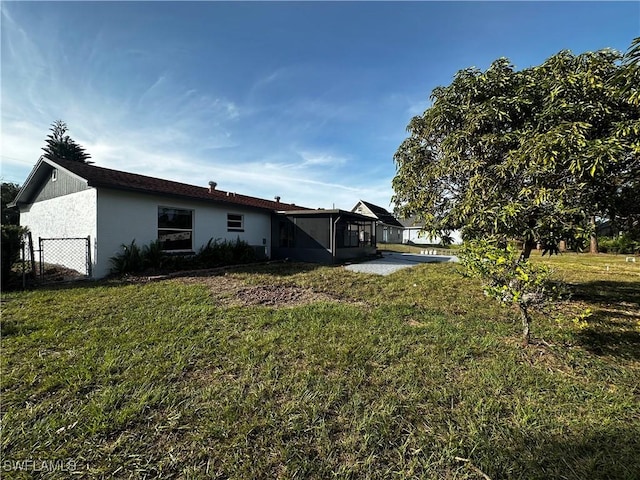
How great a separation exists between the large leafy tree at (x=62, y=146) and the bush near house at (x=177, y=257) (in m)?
26.3

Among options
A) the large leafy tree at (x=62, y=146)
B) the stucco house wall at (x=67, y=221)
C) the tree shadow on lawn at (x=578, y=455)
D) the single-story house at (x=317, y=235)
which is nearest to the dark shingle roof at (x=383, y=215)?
the single-story house at (x=317, y=235)

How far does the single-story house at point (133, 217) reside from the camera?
806 cm

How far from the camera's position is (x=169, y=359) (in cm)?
310

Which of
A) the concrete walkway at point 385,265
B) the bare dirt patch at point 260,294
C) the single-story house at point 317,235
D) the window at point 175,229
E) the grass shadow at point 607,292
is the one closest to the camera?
the bare dirt patch at point 260,294

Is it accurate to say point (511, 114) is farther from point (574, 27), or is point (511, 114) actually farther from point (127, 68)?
point (127, 68)

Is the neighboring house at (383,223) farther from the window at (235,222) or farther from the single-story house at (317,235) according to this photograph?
the window at (235,222)

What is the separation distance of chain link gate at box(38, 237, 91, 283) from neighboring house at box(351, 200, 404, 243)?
2319 cm

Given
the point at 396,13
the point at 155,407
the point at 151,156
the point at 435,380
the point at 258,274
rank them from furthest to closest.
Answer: the point at 151,156 < the point at 258,274 < the point at 396,13 < the point at 435,380 < the point at 155,407

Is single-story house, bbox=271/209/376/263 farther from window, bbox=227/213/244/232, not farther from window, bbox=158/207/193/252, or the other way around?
window, bbox=158/207/193/252

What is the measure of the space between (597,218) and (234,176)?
1767 cm

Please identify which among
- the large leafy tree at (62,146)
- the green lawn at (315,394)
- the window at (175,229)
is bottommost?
the green lawn at (315,394)

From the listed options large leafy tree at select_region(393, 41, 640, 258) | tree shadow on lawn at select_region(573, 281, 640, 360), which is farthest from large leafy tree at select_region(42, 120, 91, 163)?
tree shadow on lawn at select_region(573, 281, 640, 360)

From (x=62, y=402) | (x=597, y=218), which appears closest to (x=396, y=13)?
(x=597, y=218)

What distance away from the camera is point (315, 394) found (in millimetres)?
2500
